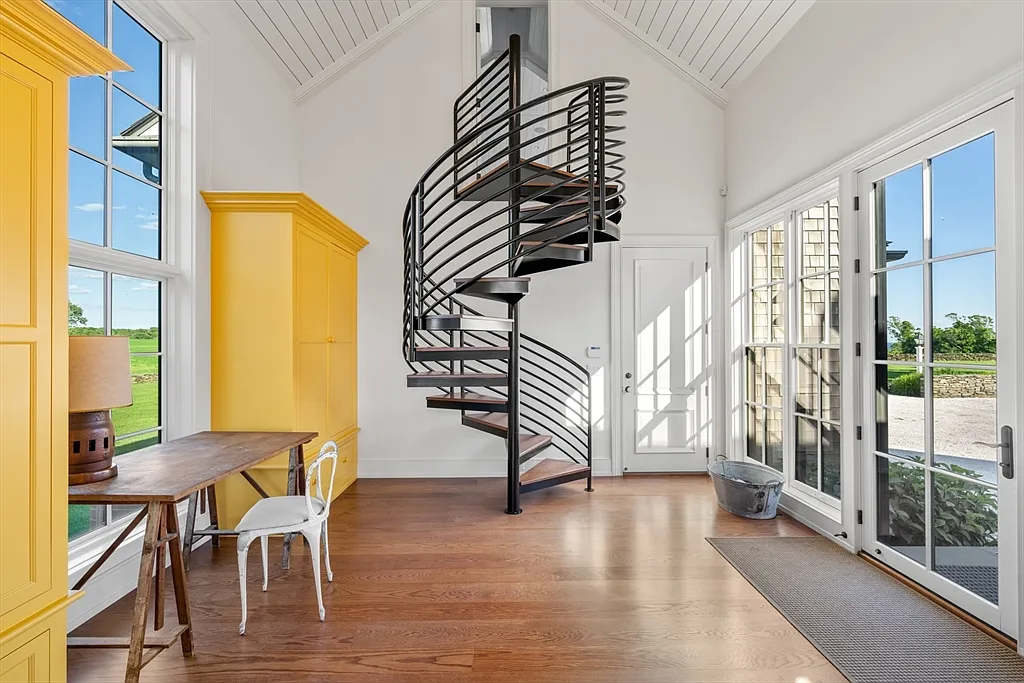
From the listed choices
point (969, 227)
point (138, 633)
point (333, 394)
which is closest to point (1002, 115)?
point (969, 227)

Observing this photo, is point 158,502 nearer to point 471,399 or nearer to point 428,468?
point 471,399

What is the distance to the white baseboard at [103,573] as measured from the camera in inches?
92.4

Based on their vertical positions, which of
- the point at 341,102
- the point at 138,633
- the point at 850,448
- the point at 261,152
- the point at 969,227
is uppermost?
the point at 341,102

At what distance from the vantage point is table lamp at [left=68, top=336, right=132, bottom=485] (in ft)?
6.30

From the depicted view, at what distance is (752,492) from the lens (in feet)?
12.0

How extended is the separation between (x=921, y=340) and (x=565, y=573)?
2159mm

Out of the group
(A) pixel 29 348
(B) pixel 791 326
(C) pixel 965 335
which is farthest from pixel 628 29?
(A) pixel 29 348

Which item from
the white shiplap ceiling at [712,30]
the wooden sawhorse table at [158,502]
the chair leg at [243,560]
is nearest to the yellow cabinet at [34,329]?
the wooden sawhorse table at [158,502]

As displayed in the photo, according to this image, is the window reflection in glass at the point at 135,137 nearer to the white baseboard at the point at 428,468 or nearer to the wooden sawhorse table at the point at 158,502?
the wooden sawhorse table at the point at 158,502

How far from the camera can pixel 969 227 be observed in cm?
235

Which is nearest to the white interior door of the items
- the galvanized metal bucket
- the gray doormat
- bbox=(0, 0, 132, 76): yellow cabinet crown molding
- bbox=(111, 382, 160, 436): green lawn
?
the galvanized metal bucket

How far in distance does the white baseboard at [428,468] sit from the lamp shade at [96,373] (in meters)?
2.93

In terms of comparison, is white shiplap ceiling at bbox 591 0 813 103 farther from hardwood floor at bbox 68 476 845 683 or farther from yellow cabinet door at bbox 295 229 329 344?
hardwood floor at bbox 68 476 845 683

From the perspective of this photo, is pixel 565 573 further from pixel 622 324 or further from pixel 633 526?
pixel 622 324
